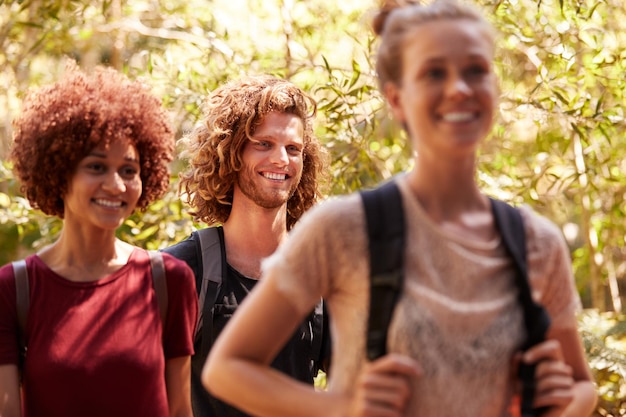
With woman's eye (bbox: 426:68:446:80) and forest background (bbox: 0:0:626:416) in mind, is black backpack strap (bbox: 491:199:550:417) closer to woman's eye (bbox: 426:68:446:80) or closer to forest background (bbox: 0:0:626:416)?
woman's eye (bbox: 426:68:446:80)

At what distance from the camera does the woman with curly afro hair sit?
3014 millimetres

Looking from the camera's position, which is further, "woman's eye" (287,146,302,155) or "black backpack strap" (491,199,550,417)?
"woman's eye" (287,146,302,155)

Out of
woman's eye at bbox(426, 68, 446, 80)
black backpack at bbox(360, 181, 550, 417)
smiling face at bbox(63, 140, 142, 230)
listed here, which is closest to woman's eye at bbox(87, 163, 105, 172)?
smiling face at bbox(63, 140, 142, 230)

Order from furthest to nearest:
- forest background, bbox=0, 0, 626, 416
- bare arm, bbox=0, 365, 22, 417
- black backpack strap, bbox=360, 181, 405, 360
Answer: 1. forest background, bbox=0, 0, 626, 416
2. bare arm, bbox=0, 365, 22, 417
3. black backpack strap, bbox=360, 181, 405, 360

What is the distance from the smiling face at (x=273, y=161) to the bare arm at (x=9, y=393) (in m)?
1.54

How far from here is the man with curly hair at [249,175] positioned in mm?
4102

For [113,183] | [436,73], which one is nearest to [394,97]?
[436,73]

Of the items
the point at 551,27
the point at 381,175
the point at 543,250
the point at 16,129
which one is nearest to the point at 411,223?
the point at 543,250

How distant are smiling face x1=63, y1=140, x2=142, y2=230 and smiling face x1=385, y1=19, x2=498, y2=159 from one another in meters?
1.17

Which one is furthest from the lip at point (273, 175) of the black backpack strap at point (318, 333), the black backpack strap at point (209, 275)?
the black backpack strap at point (318, 333)

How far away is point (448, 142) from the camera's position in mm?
2223

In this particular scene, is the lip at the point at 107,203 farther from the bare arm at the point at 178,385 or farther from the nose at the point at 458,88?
the nose at the point at 458,88

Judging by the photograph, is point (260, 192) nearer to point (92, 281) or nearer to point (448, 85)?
point (92, 281)

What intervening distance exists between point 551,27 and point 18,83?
4.43 metres
